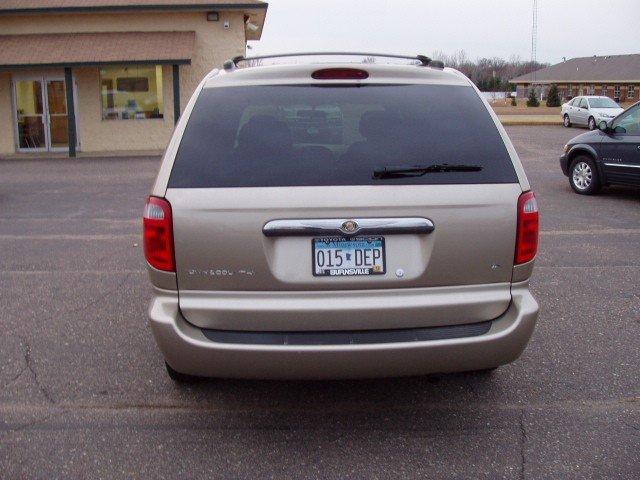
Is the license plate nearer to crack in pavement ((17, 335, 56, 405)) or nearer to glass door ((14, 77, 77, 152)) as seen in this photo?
crack in pavement ((17, 335, 56, 405))

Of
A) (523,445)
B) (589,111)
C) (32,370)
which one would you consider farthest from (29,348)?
(589,111)

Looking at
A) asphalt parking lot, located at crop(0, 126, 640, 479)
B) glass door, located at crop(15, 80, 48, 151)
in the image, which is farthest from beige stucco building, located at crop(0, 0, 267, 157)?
asphalt parking lot, located at crop(0, 126, 640, 479)

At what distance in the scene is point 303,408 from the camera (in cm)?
414

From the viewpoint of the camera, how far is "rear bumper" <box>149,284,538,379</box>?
11.2 feet

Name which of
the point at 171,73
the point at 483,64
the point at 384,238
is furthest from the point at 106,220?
the point at 483,64

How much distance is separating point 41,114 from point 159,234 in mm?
21303

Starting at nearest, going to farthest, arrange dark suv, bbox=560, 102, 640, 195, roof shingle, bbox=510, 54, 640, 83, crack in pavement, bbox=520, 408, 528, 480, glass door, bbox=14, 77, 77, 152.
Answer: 1. crack in pavement, bbox=520, 408, 528, 480
2. dark suv, bbox=560, 102, 640, 195
3. glass door, bbox=14, 77, 77, 152
4. roof shingle, bbox=510, 54, 640, 83

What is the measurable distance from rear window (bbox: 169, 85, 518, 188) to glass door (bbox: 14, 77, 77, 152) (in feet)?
67.7

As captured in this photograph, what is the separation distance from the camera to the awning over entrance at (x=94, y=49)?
2112 cm

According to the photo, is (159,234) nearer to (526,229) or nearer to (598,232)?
(526,229)

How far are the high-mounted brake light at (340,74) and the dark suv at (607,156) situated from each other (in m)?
8.89

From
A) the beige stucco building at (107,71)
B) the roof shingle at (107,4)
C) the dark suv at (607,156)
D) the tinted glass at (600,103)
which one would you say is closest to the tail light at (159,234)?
the dark suv at (607,156)

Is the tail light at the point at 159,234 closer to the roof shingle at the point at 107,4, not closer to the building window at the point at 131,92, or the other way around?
the roof shingle at the point at 107,4

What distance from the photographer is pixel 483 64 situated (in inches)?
4953
